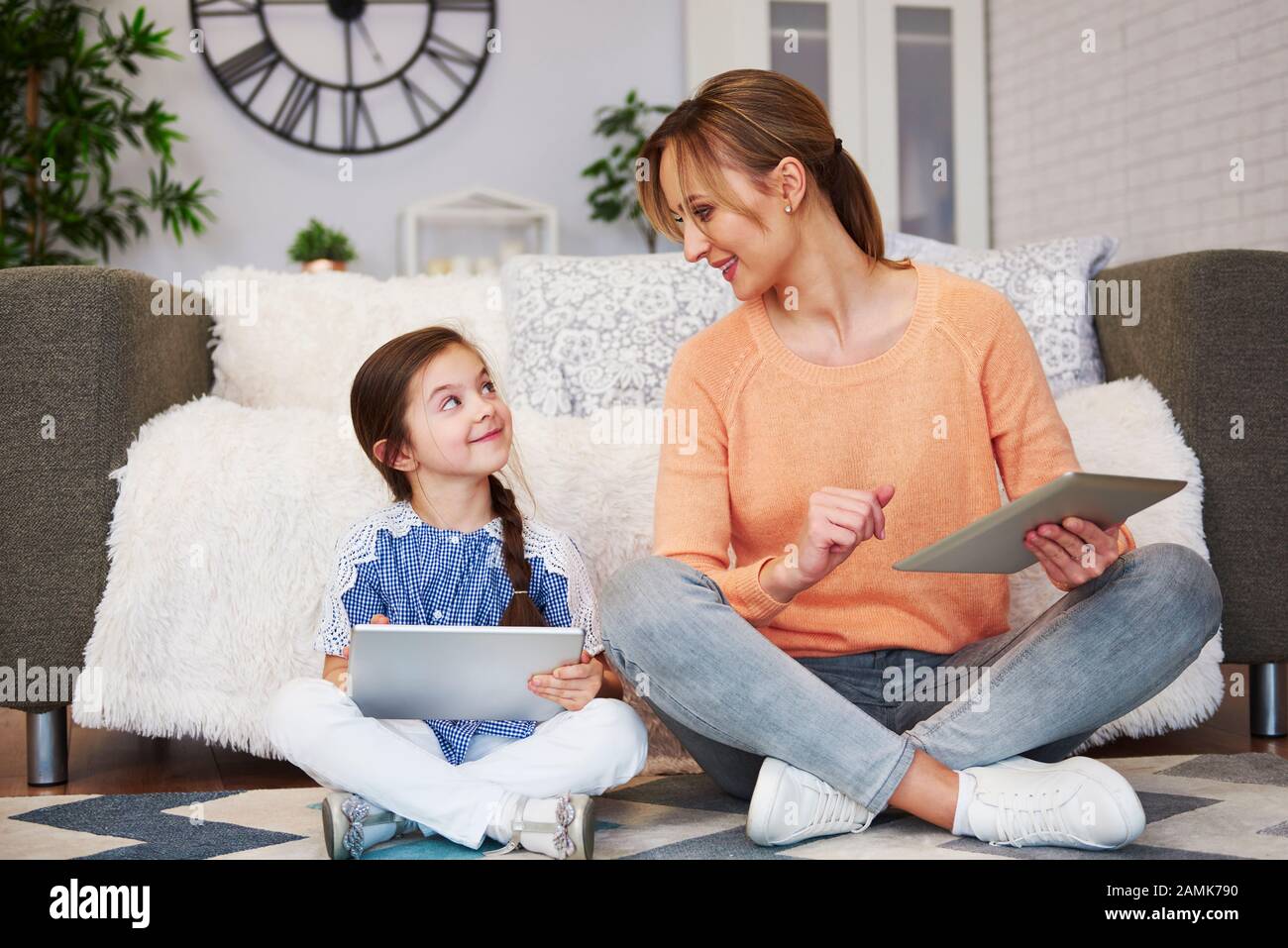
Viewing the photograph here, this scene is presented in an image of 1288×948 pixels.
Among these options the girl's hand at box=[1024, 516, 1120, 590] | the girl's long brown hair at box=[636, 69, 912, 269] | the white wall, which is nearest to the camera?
the girl's hand at box=[1024, 516, 1120, 590]

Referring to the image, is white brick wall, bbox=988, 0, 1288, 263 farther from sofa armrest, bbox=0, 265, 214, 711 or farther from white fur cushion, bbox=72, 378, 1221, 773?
sofa armrest, bbox=0, 265, 214, 711

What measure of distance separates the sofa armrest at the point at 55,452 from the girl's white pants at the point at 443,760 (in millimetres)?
475

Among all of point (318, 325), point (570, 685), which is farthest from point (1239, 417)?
point (318, 325)

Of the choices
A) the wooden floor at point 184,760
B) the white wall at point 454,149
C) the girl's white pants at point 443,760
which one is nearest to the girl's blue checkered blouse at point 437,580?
the girl's white pants at point 443,760

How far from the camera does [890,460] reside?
1.38 m

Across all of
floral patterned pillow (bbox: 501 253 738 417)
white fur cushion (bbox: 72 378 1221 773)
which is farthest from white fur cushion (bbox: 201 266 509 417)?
white fur cushion (bbox: 72 378 1221 773)

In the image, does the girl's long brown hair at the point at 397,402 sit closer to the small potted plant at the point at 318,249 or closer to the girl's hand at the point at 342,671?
the girl's hand at the point at 342,671

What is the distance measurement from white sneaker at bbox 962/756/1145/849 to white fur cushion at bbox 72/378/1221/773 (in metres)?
Answer: 0.51

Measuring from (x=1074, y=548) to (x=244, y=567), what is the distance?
3.23 ft

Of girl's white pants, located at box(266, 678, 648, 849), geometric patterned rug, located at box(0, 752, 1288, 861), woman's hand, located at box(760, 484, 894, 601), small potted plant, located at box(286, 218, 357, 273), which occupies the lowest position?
geometric patterned rug, located at box(0, 752, 1288, 861)

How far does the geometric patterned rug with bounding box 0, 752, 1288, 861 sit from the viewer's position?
1202 millimetres

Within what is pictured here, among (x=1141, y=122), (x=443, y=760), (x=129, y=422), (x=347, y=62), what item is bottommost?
(x=443, y=760)

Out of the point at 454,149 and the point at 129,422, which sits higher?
the point at 454,149

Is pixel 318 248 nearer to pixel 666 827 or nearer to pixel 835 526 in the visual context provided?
pixel 666 827
